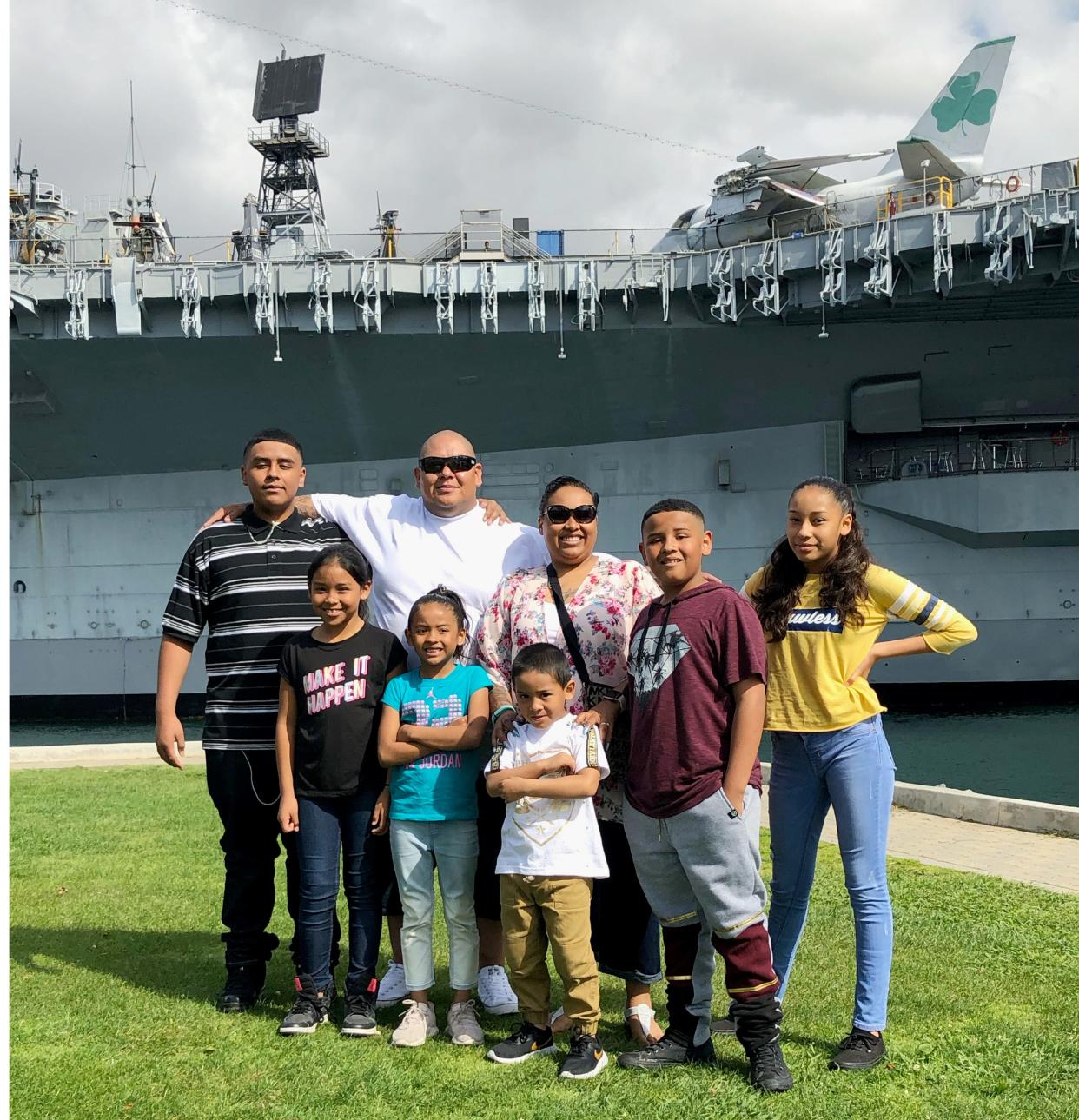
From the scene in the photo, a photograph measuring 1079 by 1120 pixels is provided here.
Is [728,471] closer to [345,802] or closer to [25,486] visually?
[25,486]

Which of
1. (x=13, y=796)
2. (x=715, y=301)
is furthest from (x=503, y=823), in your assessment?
(x=715, y=301)

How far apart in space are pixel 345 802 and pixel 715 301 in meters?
14.1

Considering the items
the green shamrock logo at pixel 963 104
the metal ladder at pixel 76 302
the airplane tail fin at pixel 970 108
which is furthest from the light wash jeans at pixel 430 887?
the green shamrock logo at pixel 963 104

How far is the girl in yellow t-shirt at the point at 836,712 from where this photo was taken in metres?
3.57

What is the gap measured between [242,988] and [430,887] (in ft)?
2.84

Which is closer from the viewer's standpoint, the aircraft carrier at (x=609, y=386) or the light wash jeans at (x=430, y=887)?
the light wash jeans at (x=430, y=887)

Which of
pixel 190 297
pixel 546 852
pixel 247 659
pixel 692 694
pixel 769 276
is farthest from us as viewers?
pixel 190 297

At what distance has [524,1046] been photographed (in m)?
3.53

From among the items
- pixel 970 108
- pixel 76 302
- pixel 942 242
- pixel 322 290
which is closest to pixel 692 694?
pixel 942 242

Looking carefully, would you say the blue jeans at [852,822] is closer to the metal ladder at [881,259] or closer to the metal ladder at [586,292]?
the metal ladder at [881,259]

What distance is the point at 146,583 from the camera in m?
19.8

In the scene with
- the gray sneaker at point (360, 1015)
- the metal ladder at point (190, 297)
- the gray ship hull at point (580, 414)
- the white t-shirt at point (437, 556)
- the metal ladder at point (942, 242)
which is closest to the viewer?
the gray sneaker at point (360, 1015)

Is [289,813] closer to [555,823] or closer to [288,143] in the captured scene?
[555,823]

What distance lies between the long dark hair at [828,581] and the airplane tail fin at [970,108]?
18.4 meters
